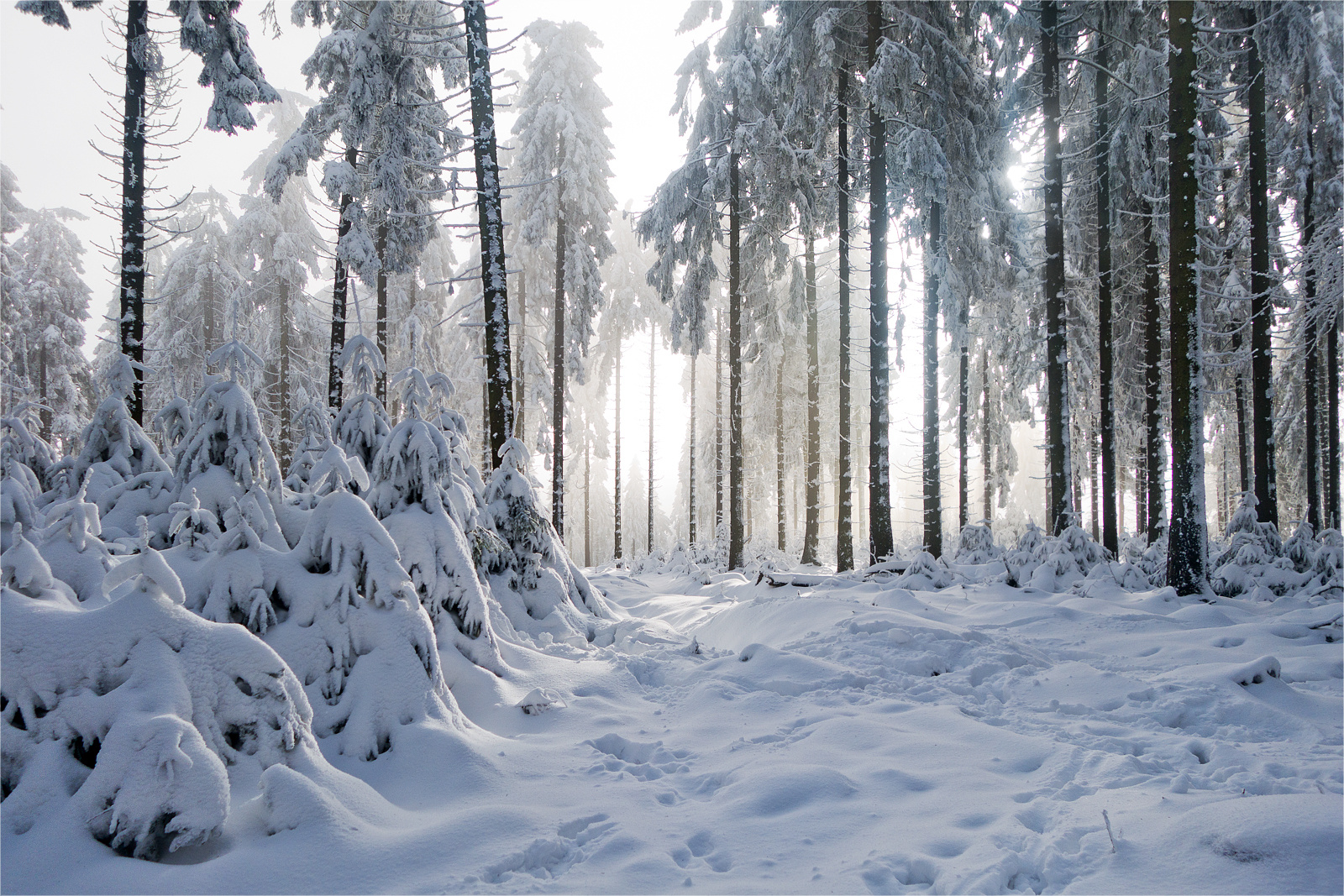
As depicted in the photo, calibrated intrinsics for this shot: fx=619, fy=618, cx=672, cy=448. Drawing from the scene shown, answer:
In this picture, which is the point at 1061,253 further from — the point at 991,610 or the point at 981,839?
the point at 981,839

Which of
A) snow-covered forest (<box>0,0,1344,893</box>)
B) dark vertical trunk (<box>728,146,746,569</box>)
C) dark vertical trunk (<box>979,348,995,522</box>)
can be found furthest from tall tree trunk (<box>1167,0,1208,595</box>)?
dark vertical trunk (<box>979,348,995,522</box>)

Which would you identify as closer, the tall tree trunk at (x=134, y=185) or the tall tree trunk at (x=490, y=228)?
the tall tree trunk at (x=490, y=228)

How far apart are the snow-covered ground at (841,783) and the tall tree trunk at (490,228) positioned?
4.23 meters

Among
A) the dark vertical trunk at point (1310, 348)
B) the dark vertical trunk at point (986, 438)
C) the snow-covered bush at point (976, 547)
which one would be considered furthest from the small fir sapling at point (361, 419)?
the dark vertical trunk at point (986, 438)

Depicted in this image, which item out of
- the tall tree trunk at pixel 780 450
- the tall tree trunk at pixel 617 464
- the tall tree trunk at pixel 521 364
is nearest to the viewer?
A: the tall tree trunk at pixel 780 450

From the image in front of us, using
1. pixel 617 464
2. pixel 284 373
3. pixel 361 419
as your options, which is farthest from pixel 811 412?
pixel 284 373

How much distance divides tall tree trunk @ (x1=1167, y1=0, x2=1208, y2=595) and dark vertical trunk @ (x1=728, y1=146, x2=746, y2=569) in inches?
335

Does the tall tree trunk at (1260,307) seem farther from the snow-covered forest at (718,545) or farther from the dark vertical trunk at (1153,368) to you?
the dark vertical trunk at (1153,368)

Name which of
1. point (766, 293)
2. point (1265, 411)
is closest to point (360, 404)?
point (766, 293)

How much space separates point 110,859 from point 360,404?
4.20m

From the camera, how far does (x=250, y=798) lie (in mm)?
3150

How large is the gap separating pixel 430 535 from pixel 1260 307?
1550 centimetres

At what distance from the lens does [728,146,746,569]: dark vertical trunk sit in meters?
15.2

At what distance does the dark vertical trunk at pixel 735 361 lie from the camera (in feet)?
50.0
